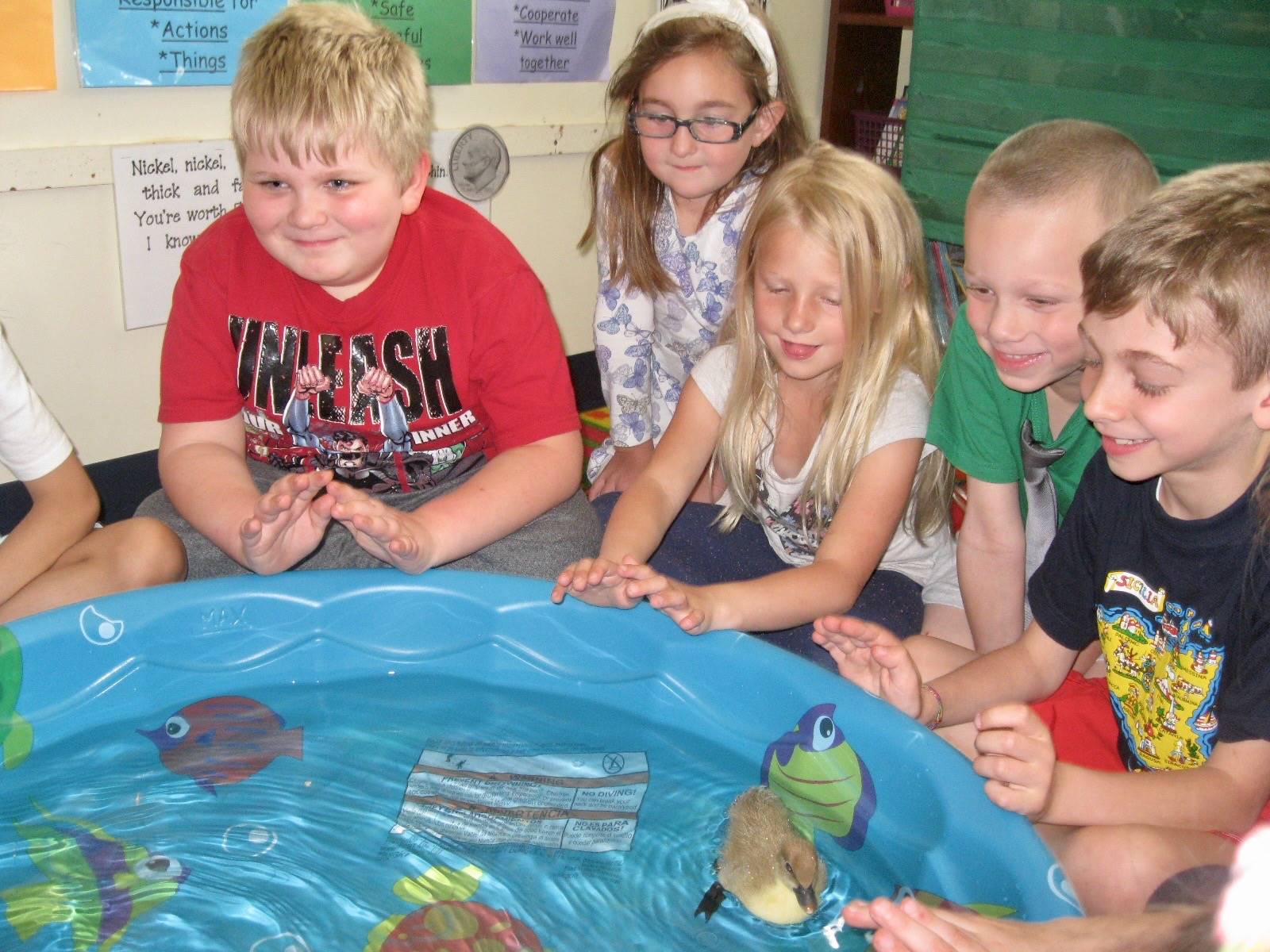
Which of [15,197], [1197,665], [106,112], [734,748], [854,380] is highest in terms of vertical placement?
[106,112]

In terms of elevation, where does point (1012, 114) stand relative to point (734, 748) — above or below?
above

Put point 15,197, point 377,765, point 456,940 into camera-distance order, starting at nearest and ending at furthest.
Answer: point 456,940 < point 377,765 < point 15,197

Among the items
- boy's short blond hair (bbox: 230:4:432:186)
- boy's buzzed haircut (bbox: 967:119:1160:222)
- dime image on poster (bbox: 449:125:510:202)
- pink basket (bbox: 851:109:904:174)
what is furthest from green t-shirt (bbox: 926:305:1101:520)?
pink basket (bbox: 851:109:904:174)

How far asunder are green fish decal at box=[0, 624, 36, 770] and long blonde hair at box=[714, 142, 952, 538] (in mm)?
A: 790

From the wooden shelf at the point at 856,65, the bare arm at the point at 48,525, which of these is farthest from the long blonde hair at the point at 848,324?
the wooden shelf at the point at 856,65

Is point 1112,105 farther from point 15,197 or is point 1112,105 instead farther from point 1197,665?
point 15,197

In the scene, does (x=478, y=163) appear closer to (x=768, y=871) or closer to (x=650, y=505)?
(x=650, y=505)

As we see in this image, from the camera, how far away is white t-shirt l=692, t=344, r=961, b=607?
1.39 metres

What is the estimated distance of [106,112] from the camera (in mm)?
1636

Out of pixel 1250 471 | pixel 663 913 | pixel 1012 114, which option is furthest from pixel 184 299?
pixel 1012 114

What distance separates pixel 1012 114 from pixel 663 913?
1412mm

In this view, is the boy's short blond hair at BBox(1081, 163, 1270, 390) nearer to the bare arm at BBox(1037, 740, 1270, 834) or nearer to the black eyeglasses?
the bare arm at BBox(1037, 740, 1270, 834)

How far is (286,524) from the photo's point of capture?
3.88 ft

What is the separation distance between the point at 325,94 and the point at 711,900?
33.5 inches
